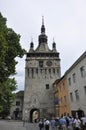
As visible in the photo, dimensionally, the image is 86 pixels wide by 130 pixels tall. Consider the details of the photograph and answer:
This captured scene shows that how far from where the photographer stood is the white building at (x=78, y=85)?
2400cm

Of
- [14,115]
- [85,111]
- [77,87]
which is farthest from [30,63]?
[85,111]

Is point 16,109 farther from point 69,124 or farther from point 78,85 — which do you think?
point 69,124

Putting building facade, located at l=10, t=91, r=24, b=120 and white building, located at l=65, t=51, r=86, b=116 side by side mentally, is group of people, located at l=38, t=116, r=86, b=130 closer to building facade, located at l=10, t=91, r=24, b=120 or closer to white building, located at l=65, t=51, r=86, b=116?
white building, located at l=65, t=51, r=86, b=116

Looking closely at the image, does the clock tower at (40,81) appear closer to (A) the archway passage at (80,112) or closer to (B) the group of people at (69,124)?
(A) the archway passage at (80,112)

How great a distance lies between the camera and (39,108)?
1877 inches

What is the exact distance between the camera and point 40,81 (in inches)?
1983

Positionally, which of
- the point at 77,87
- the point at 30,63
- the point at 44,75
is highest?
the point at 30,63

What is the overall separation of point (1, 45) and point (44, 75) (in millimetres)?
39547

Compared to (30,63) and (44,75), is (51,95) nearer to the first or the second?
(44,75)

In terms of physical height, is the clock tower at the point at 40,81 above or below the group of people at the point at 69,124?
above

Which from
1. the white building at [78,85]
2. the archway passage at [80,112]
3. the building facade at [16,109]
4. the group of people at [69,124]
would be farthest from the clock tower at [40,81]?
the group of people at [69,124]

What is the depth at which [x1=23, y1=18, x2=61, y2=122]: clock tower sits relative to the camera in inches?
1879

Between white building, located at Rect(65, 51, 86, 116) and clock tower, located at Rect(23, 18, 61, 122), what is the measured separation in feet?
63.5

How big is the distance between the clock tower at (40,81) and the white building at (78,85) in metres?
19.4
